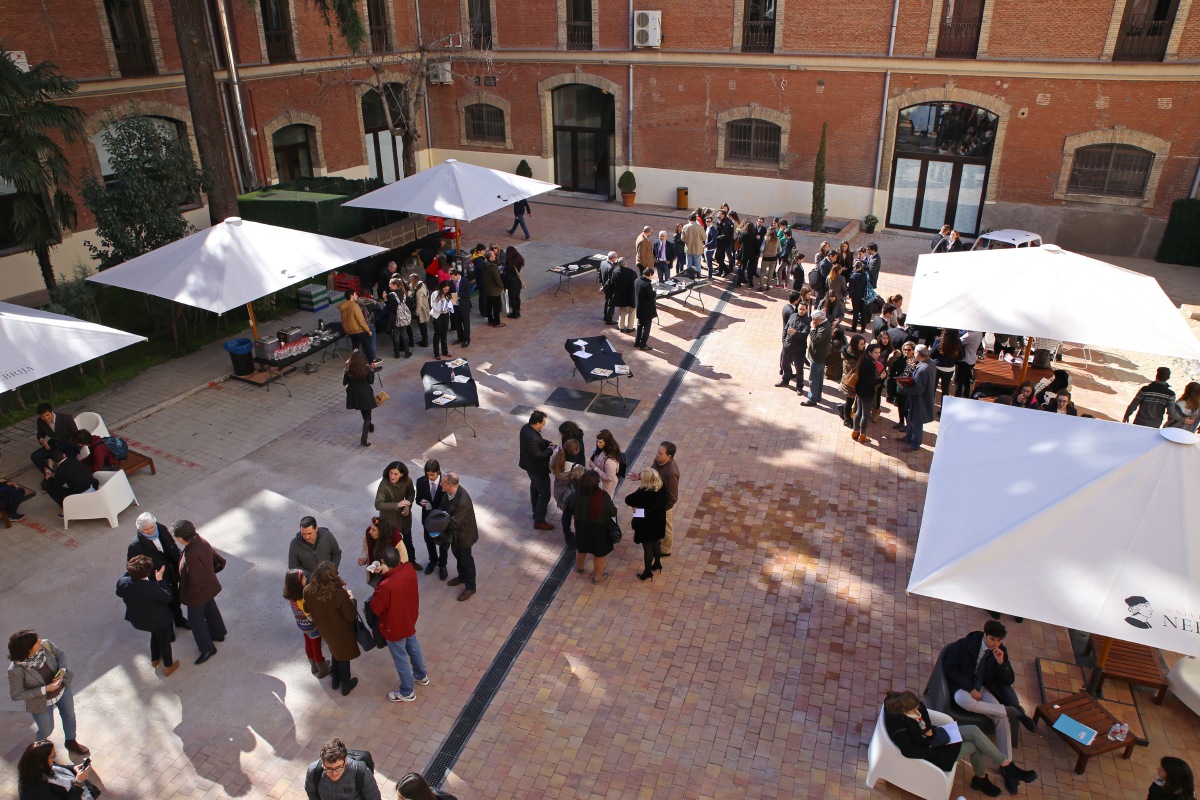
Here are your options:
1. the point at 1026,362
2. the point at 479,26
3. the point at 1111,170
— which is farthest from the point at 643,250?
the point at 479,26

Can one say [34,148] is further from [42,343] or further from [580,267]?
[580,267]

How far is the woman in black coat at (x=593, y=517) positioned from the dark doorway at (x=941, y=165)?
1765 centimetres

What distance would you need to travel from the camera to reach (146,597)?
7.49m

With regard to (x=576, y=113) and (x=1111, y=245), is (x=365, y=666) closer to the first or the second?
(x=1111, y=245)

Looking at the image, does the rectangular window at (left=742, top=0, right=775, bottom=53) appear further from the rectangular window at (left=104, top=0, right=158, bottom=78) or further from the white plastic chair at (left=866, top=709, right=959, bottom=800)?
the white plastic chair at (left=866, top=709, right=959, bottom=800)

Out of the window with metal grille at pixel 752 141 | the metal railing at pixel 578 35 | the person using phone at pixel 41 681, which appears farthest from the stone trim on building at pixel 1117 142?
the person using phone at pixel 41 681

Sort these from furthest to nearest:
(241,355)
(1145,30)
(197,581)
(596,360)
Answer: (1145,30)
(241,355)
(596,360)
(197,581)

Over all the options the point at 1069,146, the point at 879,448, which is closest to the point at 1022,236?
the point at 1069,146

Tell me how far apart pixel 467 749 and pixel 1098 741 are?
5.33m

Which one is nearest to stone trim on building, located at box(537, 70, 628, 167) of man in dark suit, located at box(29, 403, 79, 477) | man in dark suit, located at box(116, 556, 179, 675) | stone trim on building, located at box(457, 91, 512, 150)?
stone trim on building, located at box(457, 91, 512, 150)

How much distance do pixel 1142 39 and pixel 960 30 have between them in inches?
157

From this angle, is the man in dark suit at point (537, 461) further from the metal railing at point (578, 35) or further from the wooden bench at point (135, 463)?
the metal railing at point (578, 35)

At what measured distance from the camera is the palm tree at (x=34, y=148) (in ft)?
44.1

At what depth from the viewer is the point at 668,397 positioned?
13570 millimetres
